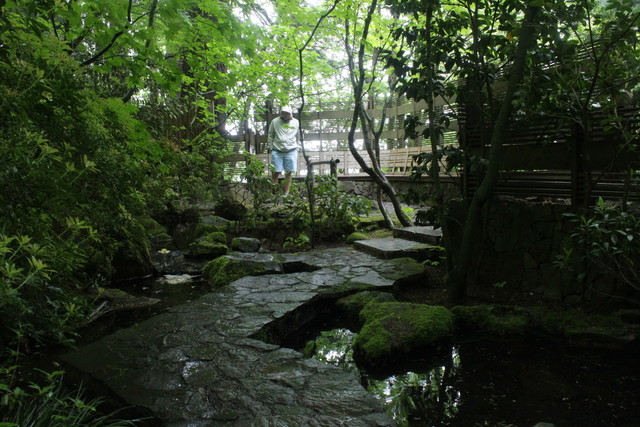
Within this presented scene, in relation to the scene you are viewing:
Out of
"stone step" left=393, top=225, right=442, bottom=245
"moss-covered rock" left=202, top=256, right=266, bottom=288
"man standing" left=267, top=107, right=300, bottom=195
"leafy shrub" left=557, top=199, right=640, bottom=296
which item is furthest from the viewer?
"man standing" left=267, top=107, right=300, bottom=195

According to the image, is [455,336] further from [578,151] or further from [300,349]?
[578,151]

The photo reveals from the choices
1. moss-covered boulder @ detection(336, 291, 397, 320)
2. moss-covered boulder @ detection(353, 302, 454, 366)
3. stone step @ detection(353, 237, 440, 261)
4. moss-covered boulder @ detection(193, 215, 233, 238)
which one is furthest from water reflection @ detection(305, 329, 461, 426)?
moss-covered boulder @ detection(193, 215, 233, 238)

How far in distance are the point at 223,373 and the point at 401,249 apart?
3839 mm

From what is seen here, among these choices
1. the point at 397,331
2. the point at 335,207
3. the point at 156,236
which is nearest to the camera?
the point at 397,331

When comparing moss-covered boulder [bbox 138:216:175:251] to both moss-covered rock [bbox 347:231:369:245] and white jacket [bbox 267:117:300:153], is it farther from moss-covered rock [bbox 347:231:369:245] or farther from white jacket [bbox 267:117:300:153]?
moss-covered rock [bbox 347:231:369:245]

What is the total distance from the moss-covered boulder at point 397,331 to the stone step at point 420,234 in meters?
2.28

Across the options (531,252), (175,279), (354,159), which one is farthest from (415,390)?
(354,159)

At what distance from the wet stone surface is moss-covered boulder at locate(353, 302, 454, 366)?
581 mm

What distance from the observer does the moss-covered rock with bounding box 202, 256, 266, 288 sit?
5574mm

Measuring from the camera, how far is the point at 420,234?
652cm

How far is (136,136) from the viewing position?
9.84 feet

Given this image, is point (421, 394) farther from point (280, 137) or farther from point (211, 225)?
point (280, 137)

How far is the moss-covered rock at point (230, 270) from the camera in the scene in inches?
219

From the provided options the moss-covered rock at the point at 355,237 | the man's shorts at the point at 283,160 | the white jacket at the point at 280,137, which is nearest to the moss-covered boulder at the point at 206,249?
the moss-covered rock at the point at 355,237
